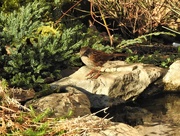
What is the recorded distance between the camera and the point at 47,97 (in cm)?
571

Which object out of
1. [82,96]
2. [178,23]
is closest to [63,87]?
[82,96]

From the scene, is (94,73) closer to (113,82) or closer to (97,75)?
(97,75)

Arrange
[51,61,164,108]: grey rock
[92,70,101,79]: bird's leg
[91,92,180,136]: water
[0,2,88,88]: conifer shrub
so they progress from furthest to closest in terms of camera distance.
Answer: [92,70,101,79]: bird's leg → [51,61,164,108]: grey rock → [0,2,88,88]: conifer shrub → [91,92,180,136]: water

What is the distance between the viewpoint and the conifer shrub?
251 inches

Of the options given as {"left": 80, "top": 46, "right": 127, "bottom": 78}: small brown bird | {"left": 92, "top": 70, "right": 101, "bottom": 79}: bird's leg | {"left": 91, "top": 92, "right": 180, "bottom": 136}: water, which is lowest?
{"left": 91, "top": 92, "right": 180, "bottom": 136}: water

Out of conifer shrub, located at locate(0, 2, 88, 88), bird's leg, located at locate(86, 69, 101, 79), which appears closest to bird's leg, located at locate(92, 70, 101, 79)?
bird's leg, located at locate(86, 69, 101, 79)

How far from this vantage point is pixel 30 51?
6.52 metres

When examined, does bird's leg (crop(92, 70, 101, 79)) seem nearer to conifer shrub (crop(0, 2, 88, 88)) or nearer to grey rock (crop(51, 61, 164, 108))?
grey rock (crop(51, 61, 164, 108))

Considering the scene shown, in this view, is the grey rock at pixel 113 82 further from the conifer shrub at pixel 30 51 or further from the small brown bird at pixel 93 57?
A: the conifer shrub at pixel 30 51

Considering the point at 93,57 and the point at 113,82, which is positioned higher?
the point at 93,57

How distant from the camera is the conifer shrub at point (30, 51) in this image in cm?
636

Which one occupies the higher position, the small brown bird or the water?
the small brown bird

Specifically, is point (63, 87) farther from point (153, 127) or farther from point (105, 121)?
point (105, 121)

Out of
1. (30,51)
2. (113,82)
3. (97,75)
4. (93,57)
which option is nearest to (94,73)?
(97,75)
